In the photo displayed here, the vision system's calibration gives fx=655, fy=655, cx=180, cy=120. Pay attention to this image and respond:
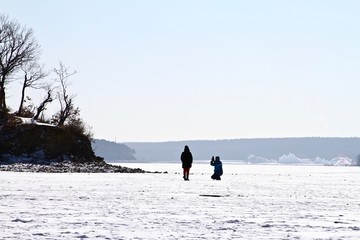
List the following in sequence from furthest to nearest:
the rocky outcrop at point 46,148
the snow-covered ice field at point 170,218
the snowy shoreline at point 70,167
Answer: the rocky outcrop at point 46,148 → the snowy shoreline at point 70,167 → the snow-covered ice field at point 170,218

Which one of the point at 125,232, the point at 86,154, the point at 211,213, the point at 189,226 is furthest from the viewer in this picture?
the point at 86,154

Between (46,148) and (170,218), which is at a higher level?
(46,148)

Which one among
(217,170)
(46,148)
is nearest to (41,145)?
(46,148)

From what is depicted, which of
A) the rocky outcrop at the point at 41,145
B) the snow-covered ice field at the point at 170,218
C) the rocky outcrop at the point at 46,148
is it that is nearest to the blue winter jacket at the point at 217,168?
the rocky outcrop at the point at 46,148

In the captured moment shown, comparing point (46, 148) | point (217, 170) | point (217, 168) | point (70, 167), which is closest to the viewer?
point (217, 170)

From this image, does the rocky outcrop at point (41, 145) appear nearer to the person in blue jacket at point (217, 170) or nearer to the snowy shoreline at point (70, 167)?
the snowy shoreline at point (70, 167)

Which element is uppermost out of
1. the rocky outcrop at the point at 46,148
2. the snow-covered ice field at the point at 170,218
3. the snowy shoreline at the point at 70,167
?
the rocky outcrop at the point at 46,148

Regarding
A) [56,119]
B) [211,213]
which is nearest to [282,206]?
[211,213]

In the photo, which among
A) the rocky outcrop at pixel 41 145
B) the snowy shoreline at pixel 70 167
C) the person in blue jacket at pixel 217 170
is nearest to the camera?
the person in blue jacket at pixel 217 170

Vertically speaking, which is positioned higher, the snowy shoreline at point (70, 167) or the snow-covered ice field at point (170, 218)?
the snowy shoreline at point (70, 167)

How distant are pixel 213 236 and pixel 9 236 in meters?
3.39

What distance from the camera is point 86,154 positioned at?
201 ft

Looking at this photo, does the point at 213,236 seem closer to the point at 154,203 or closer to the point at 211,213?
the point at 211,213

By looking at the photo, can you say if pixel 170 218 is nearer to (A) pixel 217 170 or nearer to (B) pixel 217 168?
(A) pixel 217 170
